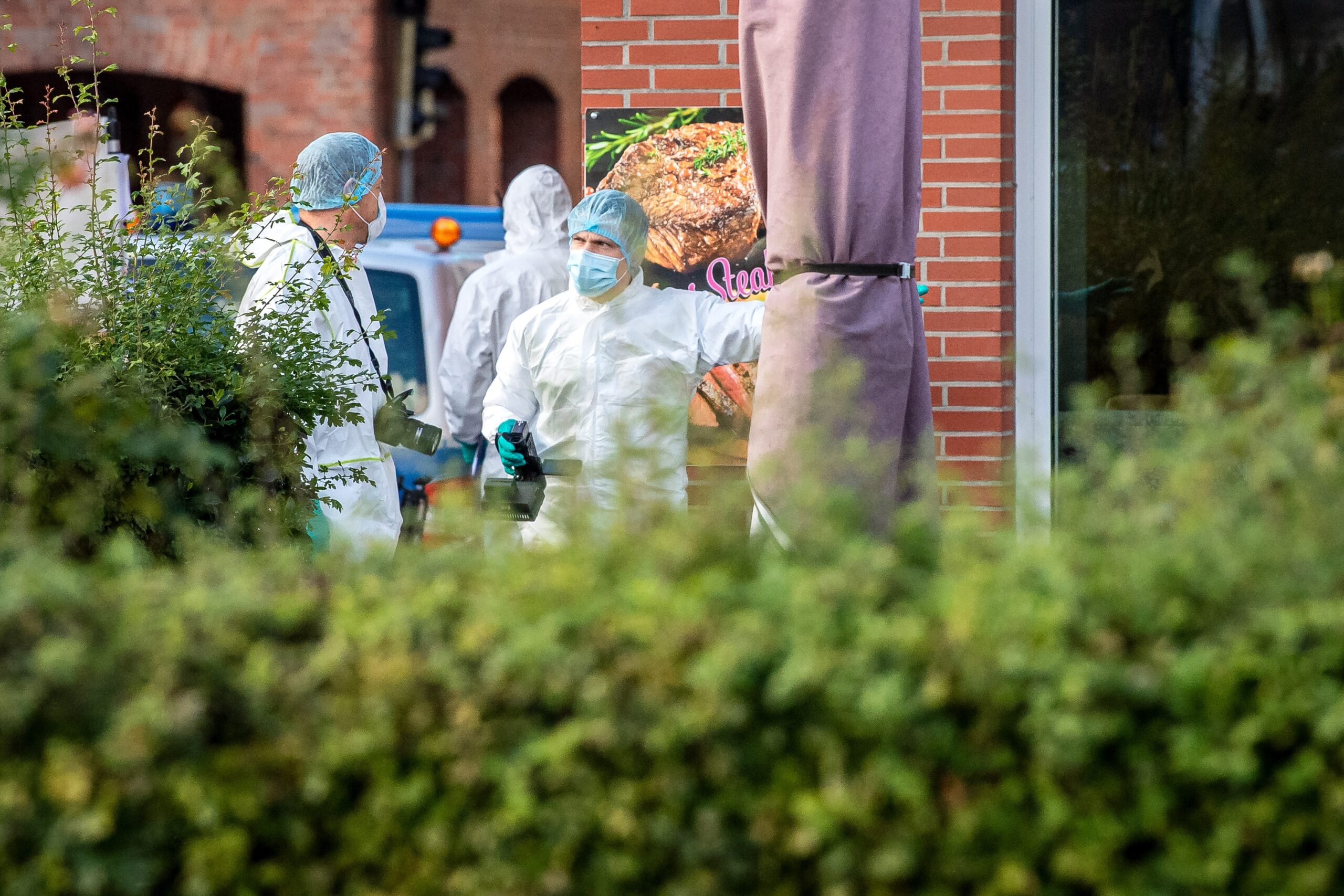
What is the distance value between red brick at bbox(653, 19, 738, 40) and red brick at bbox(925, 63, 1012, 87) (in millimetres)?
595

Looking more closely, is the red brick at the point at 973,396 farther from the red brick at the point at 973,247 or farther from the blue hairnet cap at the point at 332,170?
the blue hairnet cap at the point at 332,170

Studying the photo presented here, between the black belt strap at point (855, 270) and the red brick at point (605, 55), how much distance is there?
1469 millimetres

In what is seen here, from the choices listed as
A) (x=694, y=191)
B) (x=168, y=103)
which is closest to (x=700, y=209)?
(x=694, y=191)

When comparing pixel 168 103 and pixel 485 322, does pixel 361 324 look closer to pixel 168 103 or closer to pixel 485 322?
pixel 485 322

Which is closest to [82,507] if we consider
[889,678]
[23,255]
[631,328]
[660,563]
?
[23,255]

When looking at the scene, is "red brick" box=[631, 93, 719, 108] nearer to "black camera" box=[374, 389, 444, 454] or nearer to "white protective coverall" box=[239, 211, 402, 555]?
"white protective coverall" box=[239, 211, 402, 555]

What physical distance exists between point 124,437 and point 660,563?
1149 millimetres

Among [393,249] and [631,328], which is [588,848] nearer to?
[631,328]

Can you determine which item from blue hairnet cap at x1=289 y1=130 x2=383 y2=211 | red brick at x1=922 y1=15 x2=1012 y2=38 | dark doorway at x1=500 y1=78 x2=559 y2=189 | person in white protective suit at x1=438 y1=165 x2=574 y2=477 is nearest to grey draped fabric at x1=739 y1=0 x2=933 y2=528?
red brick at x1=922 y1=15 x2=1012 y2=38

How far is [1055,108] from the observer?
182 inches

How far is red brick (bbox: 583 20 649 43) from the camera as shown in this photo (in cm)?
443

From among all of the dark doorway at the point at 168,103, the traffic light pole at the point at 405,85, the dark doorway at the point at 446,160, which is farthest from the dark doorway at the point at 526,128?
the dark doorway at the point at 168,103

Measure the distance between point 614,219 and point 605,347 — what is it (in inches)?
15.1

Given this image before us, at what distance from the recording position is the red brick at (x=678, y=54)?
4.43 metres
